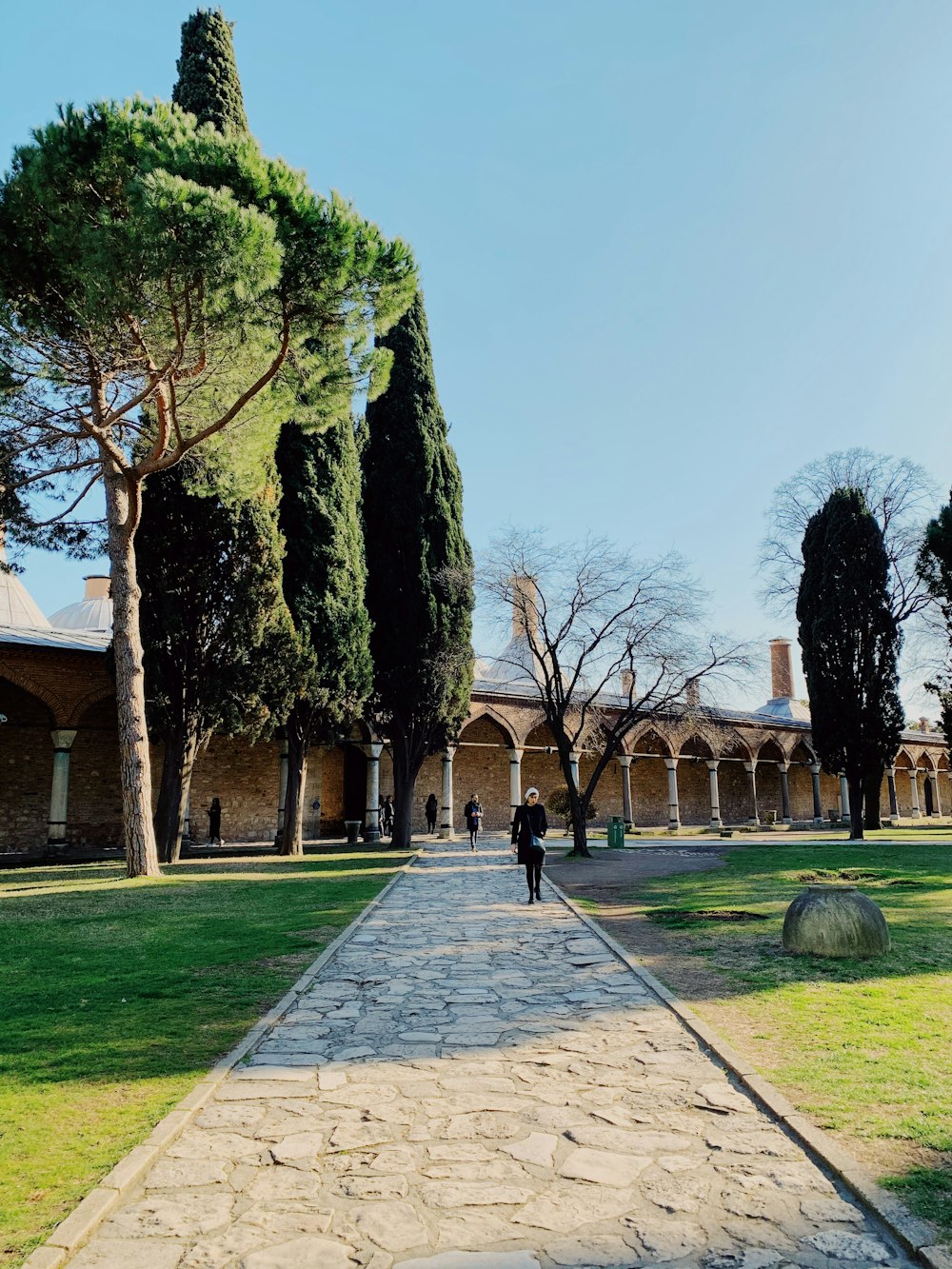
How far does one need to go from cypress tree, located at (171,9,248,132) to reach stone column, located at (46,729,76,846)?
13.7 m

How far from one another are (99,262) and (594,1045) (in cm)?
1011

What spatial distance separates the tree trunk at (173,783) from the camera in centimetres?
1627

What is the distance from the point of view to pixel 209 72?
17109 mm

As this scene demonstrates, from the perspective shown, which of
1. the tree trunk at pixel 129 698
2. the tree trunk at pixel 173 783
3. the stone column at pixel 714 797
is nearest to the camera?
the tree trunk at pixel 129 698

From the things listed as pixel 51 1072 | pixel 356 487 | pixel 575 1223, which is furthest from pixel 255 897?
pixel 356 487

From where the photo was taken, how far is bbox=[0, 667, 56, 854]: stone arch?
2112 centimetres

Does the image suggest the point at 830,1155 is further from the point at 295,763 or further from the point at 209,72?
the point at 209,72

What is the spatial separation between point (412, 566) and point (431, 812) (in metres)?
9.39

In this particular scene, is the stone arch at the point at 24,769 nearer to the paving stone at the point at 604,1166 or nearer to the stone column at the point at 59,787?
the stone column at the point at 59,787

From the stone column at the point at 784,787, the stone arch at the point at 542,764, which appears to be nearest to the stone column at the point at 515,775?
the stone arch at the point at 542,764

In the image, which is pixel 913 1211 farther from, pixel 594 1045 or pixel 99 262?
pixel 99 262

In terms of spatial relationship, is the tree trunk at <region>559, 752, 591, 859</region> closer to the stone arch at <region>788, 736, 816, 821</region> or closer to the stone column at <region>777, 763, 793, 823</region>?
the stone column at <region>777, 763, 793, 823</region>

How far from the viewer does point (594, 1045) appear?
4.49 meters

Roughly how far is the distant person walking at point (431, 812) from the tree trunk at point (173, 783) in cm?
1184
